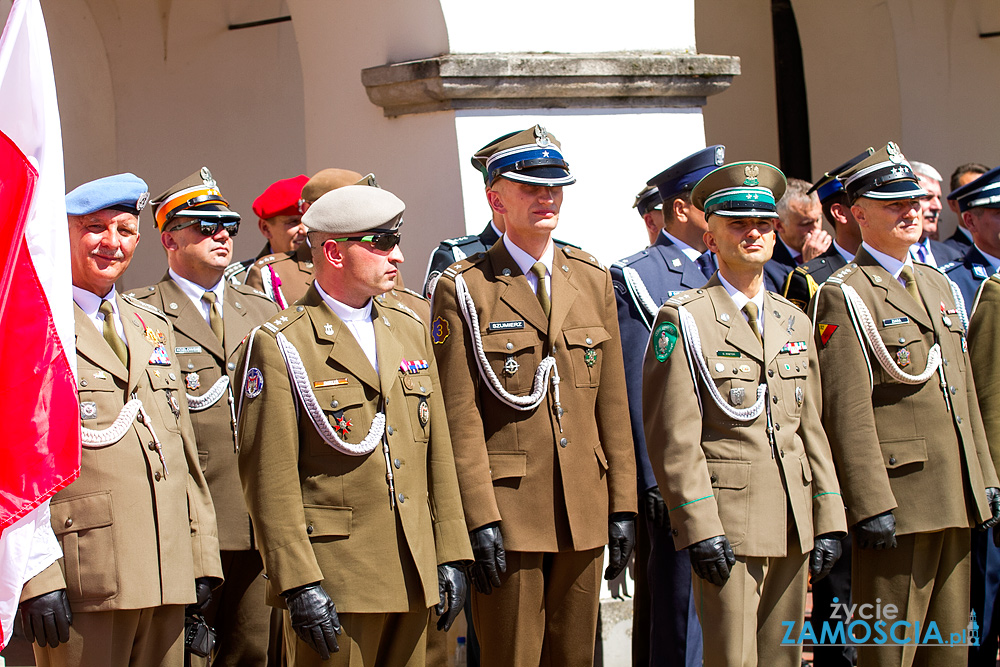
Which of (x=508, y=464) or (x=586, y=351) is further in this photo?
(x=586, y=351)

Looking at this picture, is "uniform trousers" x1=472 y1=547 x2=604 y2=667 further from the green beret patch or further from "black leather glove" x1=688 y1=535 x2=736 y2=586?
the green beret patch

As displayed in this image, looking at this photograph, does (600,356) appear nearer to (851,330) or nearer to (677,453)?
(677,453)

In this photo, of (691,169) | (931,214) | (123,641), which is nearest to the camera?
(123,641)

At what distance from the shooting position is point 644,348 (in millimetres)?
4824

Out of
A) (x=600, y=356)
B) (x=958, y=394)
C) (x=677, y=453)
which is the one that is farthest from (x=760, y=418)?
(x=958, y=394)

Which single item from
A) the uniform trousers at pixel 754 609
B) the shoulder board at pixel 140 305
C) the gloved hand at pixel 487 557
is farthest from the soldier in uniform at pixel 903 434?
the shoulder board at pixel 140 305

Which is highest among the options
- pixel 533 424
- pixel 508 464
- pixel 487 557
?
pixel 533 424

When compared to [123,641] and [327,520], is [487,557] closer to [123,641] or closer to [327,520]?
[327,520]

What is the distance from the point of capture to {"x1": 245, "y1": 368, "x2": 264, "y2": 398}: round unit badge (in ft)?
11.2

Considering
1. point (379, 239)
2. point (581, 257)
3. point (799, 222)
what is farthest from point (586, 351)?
point (799, 222)

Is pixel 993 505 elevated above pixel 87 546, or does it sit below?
below

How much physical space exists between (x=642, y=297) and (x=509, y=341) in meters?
0.91

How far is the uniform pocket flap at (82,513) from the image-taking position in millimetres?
3439

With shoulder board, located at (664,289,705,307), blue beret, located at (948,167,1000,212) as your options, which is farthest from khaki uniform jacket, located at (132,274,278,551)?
blue beret, located at (948,167,1000,212)
